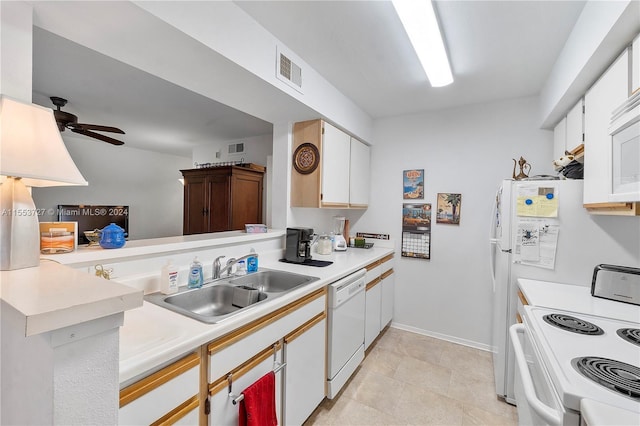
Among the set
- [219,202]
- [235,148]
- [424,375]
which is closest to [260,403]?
[424,375]

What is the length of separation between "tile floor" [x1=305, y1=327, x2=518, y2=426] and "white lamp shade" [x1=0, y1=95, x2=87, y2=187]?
1.89 metres

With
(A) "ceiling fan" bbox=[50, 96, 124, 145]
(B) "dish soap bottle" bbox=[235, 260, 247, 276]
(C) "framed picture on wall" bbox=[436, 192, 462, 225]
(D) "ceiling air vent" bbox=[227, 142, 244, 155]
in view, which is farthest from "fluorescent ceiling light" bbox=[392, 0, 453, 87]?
(D) "ceiling air vent" bbox=[227, 142, 244, 155]

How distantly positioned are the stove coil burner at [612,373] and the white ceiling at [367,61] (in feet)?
5.66

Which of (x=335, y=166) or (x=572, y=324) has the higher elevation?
(x=335, y=166)

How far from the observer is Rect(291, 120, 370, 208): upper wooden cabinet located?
2.43 m

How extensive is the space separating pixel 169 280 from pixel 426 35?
1.98 metres

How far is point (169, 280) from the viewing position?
1.43m

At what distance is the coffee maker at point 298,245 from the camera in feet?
7.52

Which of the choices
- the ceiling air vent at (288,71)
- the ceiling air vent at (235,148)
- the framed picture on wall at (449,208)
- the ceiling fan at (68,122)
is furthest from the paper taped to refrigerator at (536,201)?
the ceiling air vent at (235,148)

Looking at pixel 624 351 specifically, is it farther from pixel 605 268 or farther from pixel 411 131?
pixel 411 131

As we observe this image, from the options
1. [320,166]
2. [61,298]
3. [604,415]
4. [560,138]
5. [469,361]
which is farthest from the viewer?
[469,361]

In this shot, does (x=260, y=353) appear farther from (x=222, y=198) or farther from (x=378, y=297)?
(x=222, y=198)

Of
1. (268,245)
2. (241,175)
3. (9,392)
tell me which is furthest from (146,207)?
(9,392)

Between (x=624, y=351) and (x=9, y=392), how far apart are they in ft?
6.46
